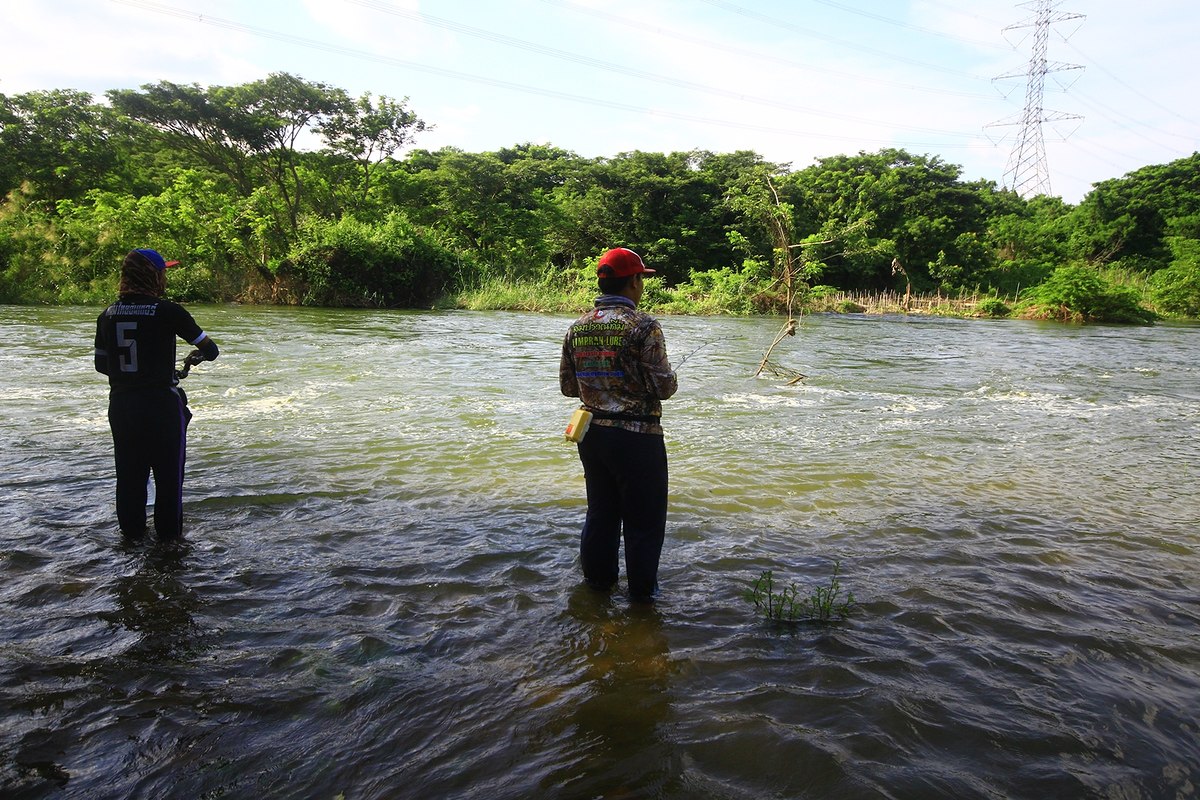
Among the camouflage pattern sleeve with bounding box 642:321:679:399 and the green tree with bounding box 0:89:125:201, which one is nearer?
the camouflage pattern sleeve with bounding box 642:321:679:399

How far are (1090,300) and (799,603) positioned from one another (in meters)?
38.1

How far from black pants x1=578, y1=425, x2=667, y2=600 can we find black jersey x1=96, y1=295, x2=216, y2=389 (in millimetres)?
2580

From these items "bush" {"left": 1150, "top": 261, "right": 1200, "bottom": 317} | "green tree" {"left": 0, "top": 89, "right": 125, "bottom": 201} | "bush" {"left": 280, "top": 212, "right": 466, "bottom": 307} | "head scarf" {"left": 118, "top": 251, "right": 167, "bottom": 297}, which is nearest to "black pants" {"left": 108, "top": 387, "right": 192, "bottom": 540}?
"head scarf" {"left": 118, "top": 251, "right": 167, "bottom": 297}

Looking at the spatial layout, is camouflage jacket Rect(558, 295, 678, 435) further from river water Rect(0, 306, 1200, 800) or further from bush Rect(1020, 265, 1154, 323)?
bush Rect(1020, 265, 1154, 323)

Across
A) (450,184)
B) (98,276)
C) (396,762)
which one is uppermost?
(450,184)

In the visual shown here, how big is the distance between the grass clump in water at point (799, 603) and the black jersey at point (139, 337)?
3.65 meters

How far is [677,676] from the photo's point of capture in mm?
3330

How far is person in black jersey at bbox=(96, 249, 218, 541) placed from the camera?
4.39 m

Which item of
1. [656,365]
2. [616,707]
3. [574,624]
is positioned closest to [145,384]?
[574,624]

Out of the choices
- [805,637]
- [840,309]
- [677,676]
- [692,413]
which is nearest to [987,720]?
[805,637]

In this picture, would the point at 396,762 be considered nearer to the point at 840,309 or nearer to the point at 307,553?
the point at 307,553

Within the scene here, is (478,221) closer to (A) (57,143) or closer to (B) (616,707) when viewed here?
(A) (57,143)

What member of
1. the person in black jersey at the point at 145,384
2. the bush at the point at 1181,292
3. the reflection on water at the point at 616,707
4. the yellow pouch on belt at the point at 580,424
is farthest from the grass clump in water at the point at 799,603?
the bush at the point at 1181,292

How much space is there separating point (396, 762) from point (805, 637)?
6.84 ft
